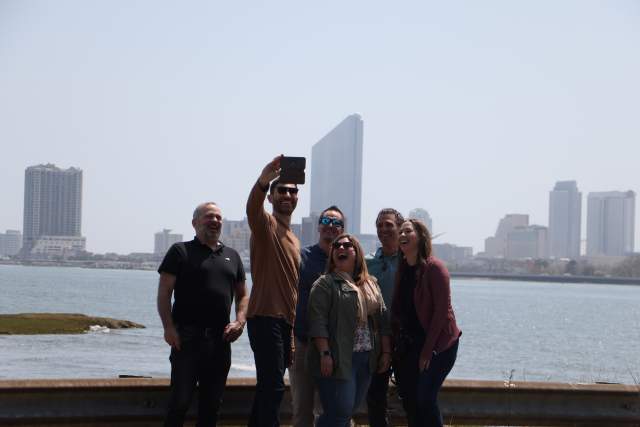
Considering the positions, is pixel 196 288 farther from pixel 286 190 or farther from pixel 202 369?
pixel 286 190

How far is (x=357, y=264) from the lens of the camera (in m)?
6.89

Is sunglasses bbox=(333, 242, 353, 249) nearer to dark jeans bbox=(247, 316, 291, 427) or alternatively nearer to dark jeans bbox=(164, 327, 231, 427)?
dark jeans bbox=(247, 316, 291, 427)

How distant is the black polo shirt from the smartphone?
0.86m

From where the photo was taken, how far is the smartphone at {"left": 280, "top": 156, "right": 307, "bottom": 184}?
6762mm

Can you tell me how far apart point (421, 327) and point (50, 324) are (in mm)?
37226

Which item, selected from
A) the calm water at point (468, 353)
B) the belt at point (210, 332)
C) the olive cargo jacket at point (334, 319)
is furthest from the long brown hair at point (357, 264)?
the calm water at point (468, 353)

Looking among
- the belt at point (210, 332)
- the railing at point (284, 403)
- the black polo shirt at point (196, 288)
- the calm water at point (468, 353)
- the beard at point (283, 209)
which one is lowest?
the calm water at point (468, 353)

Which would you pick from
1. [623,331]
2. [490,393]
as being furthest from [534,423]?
[623,331]

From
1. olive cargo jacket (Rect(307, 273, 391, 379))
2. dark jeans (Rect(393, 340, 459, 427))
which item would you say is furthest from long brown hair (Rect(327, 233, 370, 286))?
dark jeans (Rect(393, 340, 459, 427))

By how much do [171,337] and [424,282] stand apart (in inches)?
72.8

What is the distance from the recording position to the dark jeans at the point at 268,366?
266 inches

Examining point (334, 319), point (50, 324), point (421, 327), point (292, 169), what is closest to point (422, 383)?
point (421, 327)

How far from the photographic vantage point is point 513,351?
41688 mm

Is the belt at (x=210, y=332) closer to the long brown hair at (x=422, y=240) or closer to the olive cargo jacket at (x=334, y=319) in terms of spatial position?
the olive cargo jacket at (x=334, y=319)
